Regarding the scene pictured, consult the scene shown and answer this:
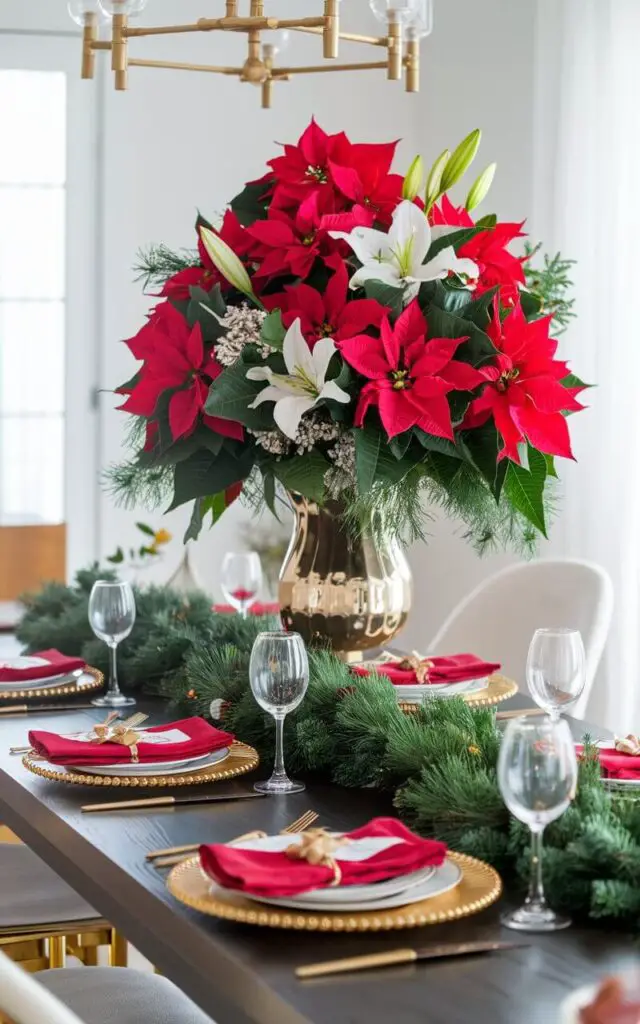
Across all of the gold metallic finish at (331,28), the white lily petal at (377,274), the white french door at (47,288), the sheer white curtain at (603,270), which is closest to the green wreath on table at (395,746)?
the white lily petal at (377,274)

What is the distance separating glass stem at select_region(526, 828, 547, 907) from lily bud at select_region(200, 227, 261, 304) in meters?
0.86

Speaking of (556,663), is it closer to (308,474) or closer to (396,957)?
(308,474)

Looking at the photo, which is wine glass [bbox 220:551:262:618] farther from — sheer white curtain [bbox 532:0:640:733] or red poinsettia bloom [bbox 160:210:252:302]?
sheer white curtain [bbox 532:0:640:733]

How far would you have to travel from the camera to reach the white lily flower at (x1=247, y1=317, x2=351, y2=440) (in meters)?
1.60

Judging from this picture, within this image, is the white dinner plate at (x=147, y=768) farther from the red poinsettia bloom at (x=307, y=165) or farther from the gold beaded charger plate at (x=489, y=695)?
the red poinsettia bloom at (x=307, y=165)

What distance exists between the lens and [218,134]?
15.4 ft

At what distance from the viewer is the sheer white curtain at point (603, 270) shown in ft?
12.4

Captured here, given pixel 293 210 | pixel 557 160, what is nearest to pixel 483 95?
pixel 557 160

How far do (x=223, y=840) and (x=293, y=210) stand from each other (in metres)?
0.84

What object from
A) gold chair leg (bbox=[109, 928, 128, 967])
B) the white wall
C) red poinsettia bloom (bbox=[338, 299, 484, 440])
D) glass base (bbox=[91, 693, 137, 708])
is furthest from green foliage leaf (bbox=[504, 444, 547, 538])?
the white wall

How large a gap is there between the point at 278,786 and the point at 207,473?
0.45 meters

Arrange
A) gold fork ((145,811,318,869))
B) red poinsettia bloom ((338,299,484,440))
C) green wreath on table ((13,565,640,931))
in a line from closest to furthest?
green wreath on table ((13,565,640,931)) → gold fork ((145,811,318,869)) → red poinsettia bloom ((338,299,484,440))

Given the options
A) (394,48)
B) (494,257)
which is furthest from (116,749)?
(394,48)

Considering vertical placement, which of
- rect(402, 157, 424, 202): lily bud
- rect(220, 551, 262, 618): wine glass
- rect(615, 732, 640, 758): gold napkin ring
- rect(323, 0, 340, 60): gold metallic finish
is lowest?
rect(615, 732, 640, 758): gold napkin ring
